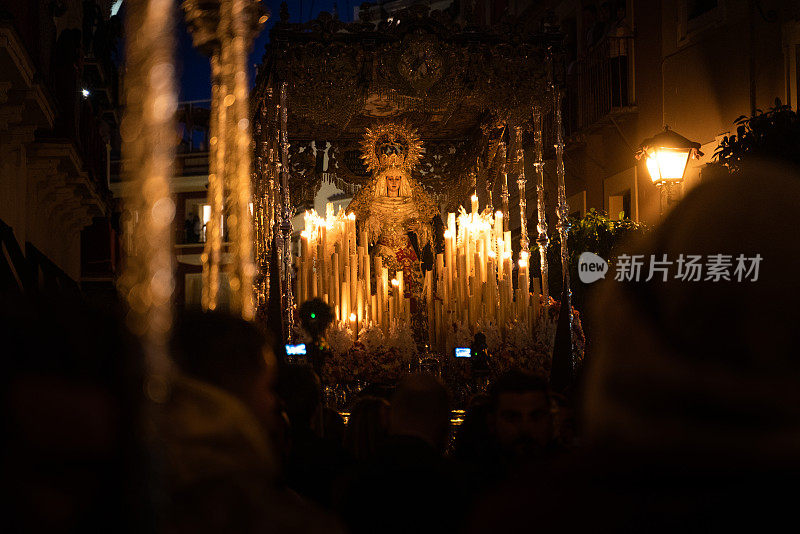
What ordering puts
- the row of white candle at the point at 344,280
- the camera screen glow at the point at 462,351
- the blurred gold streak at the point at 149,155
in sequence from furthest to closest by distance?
the row of white candle at the point at 344,280
the camera screen glow at the point at 462,351
the blurred gold streak at the point at 149,155

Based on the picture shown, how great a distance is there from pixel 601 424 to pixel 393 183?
1145cm

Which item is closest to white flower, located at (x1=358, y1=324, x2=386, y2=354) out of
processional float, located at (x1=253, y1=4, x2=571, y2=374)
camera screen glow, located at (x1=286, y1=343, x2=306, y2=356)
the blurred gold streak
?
processional float, located at (x1=253, y1=4, x2=571, y2=374)

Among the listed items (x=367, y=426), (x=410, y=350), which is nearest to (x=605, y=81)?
(x=410, y=350)

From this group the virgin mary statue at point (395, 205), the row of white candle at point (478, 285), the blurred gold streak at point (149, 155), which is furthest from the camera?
the virgin mary statue at point (395, 205)

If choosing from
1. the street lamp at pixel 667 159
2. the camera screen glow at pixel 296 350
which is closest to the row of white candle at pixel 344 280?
the camera screen glow at pixel 296 350

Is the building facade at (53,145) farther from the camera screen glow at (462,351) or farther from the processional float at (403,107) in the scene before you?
the camera screen glow at (462,351)

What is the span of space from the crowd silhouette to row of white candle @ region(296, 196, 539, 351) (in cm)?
792

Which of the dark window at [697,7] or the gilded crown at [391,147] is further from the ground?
the dark window at [697,7]

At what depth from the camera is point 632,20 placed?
44.1 ft

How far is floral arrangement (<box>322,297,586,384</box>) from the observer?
8844mm

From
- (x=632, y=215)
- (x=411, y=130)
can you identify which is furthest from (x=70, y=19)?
(x=632, y=215)

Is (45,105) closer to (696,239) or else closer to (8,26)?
(8,26)

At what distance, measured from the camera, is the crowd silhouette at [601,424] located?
1.17 metres

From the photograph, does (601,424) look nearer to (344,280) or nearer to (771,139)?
(771,139)
